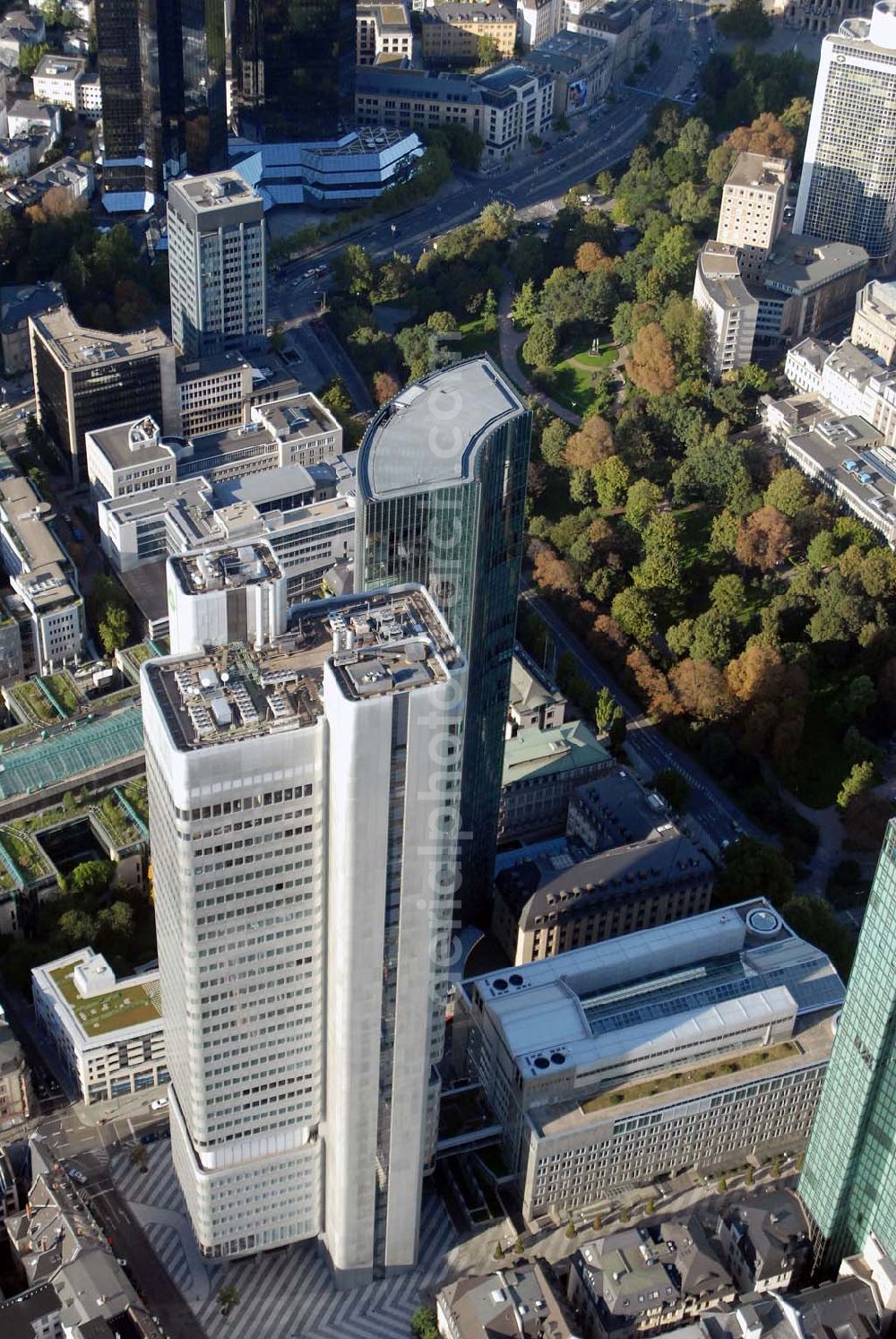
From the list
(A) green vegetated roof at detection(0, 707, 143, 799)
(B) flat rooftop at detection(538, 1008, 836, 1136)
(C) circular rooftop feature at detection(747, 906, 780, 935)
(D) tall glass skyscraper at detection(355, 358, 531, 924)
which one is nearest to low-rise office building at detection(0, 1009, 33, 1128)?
(A) green vegetated roof at detection(0, 707, 143, 799)

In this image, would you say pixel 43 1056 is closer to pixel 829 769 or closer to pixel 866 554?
pixel 829 769

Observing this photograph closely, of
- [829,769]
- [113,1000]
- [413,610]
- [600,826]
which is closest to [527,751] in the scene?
[600,826]

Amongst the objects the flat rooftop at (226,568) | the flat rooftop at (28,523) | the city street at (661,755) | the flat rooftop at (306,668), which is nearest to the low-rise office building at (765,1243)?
the city street at (661,755)

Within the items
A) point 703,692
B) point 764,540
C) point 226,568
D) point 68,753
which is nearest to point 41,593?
point 68,753

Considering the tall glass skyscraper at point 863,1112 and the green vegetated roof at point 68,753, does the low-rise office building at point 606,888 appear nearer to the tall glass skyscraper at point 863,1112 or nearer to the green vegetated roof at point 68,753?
the tall glass skyscraper at point 863,1112

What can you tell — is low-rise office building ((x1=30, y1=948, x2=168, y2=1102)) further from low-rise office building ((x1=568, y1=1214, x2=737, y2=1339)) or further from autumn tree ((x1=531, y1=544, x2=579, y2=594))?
autumn tree ((x1=531, y1=544, x2=579, y2=594))
